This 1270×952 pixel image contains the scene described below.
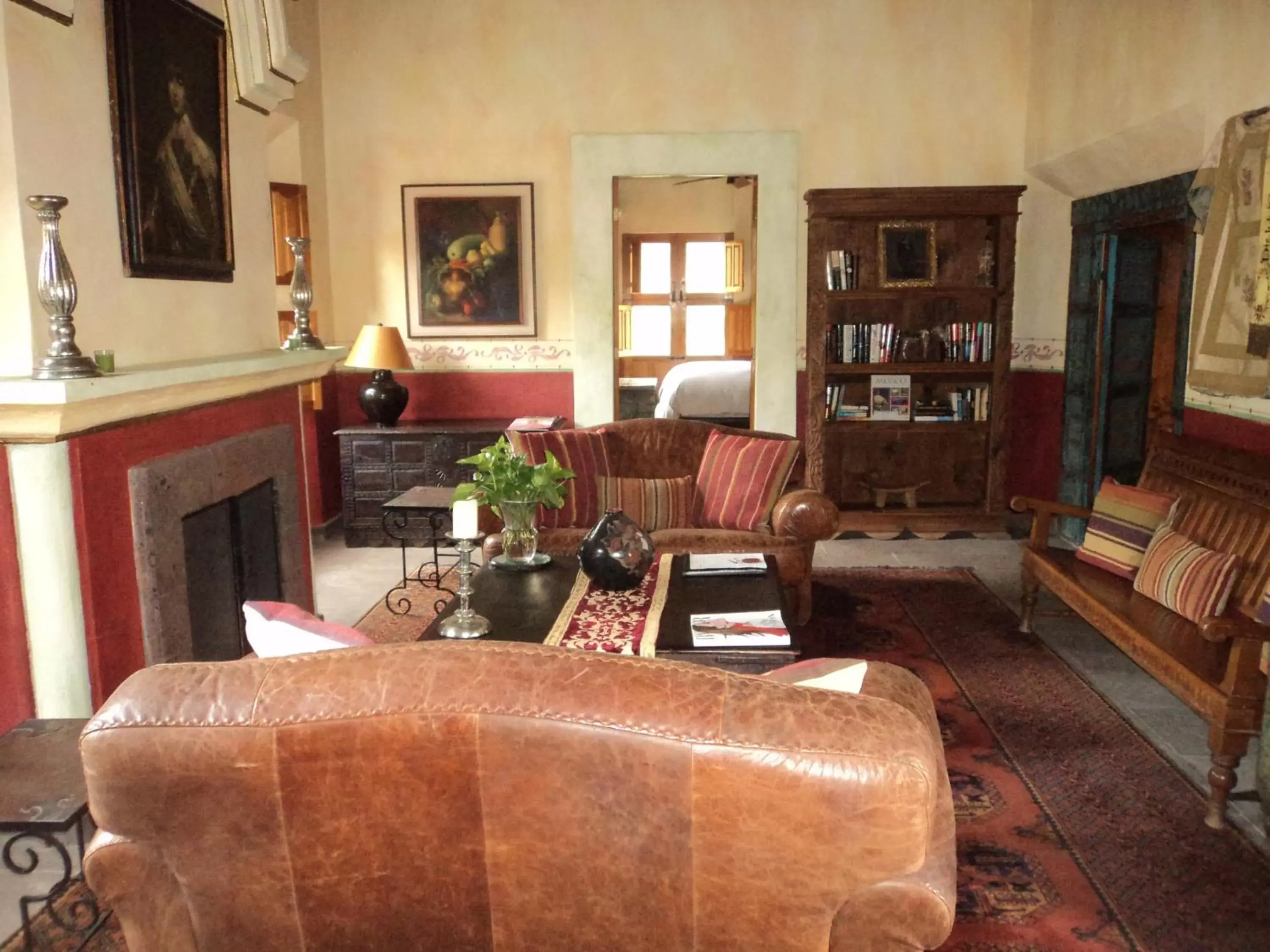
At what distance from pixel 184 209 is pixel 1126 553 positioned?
148 inches

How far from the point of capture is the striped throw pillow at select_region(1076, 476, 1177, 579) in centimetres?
390

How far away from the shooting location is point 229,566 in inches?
152

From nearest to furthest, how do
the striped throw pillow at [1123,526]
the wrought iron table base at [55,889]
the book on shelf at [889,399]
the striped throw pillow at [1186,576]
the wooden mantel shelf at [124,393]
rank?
the wrought iron table base at [55,889] → the wooden mantel shelf at [124,393] → the striped throw pillow at [1186,576] → the striped throw pillow at [1123,526] → the book on shelf at [889,399]

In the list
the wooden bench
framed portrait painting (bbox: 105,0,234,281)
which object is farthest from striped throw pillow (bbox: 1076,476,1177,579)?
framed portrait painting (bbox: 105,0,234,281)

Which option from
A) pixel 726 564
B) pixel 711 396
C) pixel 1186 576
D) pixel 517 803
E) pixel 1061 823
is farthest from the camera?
pixel 711 396

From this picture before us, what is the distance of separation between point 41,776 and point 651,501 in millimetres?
3000

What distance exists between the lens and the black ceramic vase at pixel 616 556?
3.43 metres

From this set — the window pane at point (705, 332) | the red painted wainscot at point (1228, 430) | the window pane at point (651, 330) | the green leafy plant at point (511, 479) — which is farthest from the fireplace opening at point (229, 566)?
the window pane at point (705, 332)

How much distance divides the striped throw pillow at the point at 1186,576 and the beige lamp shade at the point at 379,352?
4204 mm

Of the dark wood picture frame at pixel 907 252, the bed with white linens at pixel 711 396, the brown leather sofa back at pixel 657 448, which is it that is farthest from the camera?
the bed with white linens at pixel 711 396

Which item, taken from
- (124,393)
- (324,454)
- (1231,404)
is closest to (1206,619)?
(1231,404)

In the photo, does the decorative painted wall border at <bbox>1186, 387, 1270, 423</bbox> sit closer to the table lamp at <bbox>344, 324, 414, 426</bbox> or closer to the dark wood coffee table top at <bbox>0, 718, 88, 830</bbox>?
the dark wood coffee table top at <bbox>0, 718, 88, 830</bbox>

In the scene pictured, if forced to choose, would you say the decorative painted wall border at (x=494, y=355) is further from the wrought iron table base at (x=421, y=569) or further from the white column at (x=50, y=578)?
the white column at (x=50, y=578)

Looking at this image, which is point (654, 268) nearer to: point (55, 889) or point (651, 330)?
point (651, 330)
